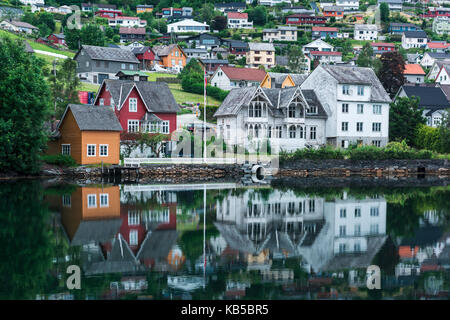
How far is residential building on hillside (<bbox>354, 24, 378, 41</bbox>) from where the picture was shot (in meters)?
174

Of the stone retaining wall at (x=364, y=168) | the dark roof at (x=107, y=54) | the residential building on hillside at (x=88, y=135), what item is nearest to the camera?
the residential building on hillside at (x=88, y=135)

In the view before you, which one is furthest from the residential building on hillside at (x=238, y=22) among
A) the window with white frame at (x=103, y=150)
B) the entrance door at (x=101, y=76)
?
the window with white frame at (x=103, y=150)

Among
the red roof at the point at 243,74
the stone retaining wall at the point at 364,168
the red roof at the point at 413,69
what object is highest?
the red roof at the point at 413,69

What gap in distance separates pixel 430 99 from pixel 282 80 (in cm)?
2209

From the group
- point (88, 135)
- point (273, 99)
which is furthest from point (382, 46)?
point (88, 135)

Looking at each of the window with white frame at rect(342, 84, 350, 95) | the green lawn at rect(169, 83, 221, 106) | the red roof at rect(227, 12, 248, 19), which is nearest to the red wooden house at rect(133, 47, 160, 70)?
the green lawn at rect(169, 83, 221, 106)

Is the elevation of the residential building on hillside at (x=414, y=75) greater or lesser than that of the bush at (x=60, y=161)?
greater

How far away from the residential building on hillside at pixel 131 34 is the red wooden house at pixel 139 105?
9370 cm

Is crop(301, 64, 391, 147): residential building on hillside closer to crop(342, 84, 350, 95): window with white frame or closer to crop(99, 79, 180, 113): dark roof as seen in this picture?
crop(342, 84, 350, 95): window with white frame

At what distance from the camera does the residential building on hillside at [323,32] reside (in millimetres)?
171750

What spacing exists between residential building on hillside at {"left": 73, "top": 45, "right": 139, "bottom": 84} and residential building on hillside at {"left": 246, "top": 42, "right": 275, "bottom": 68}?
43835 millimetres

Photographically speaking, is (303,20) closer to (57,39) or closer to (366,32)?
(366,32)

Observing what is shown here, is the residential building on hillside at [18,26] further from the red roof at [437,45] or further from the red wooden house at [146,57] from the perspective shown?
the red roof at [437,45]
